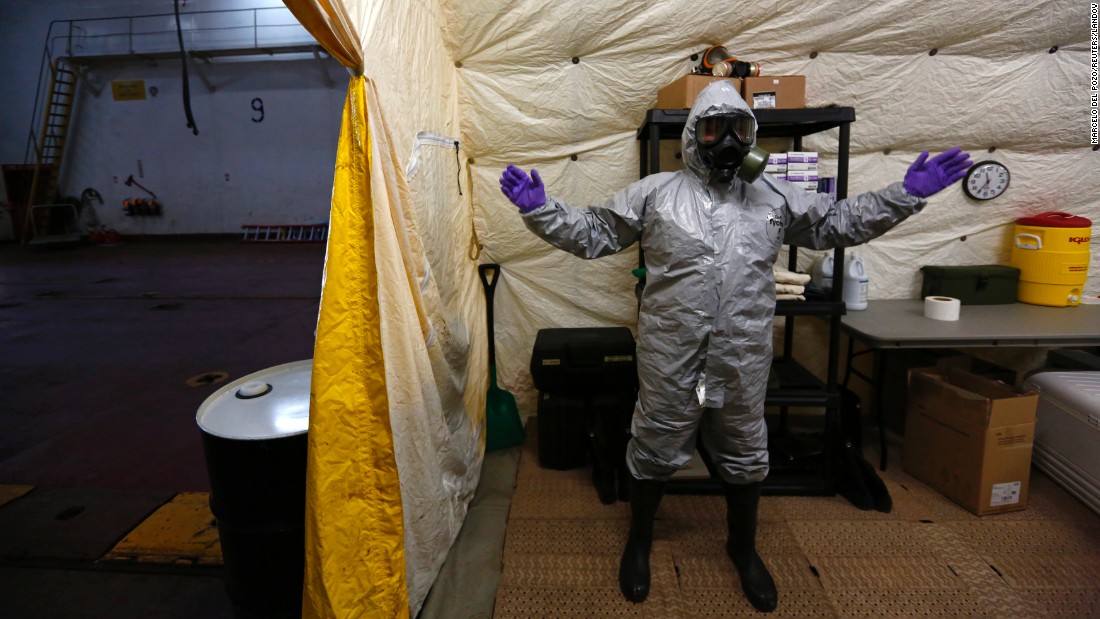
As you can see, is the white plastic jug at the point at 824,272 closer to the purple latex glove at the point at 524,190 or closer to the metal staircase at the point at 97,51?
the purple latex glove at the point at 524,190

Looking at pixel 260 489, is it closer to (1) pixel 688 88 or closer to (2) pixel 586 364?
(2) pixel 586 364

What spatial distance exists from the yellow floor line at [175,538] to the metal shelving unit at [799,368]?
1.72 meters

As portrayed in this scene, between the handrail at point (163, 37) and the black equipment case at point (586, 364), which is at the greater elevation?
the handrail at point (163, 37)

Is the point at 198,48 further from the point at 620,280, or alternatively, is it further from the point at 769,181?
the point at 769,181

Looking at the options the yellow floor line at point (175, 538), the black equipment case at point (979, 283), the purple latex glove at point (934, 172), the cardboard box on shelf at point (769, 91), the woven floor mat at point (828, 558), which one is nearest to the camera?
the purple latex glove at point (934, 172)

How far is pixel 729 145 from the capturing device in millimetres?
1501

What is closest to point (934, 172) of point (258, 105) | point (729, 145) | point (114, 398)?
point (729, 145)

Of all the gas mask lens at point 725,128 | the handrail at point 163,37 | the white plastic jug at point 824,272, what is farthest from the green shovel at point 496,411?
the handrail at point 163,37

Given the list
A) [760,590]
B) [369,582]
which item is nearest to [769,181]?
[760,590]

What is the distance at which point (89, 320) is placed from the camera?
15.3 feet

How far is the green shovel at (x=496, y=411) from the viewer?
100 inches

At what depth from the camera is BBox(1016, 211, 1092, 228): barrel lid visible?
2.26m

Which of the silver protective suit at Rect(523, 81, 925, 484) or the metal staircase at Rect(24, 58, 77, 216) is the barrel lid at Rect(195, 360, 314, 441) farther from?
the metal staircase at Rect(24, 58, 77, 216)

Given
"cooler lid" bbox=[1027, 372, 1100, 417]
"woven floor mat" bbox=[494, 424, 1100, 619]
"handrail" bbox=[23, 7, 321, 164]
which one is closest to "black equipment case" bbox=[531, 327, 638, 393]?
"woven floor mat" bbox=[494, 424, 1100, 619]
